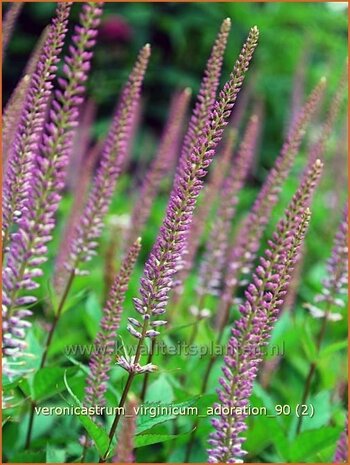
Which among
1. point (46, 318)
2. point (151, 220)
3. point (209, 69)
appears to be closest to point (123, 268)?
point (209, 69)

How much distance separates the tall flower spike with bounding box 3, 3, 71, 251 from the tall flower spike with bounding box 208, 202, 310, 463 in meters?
0.83

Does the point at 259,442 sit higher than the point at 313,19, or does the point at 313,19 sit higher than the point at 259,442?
the point at 313,19

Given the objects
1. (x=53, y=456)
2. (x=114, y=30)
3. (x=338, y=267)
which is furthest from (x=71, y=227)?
(x=114, y=30)

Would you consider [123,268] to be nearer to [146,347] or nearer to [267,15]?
[146,347]

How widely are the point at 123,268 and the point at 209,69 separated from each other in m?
0.81

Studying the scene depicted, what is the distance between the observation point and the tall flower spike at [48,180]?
7.33 ft

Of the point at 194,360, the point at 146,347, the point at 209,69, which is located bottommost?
the point at 194,360

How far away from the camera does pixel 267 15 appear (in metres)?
10.1

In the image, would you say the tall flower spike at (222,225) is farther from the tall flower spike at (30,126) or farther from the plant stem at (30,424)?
the tall flower spike at (30,126)

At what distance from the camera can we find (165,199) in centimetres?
748

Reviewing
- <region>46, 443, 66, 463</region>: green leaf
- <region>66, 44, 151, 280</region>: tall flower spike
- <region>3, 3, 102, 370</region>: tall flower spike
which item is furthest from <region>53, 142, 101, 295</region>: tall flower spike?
<region>3, 3, 102, 370</region>: tall flower spike

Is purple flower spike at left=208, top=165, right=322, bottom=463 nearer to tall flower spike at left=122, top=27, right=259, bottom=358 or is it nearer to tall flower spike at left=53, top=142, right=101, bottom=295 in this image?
tall flower spike at left=122, top=27, right=259, bottom=358

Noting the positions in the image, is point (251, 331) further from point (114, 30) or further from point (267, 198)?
point (114, 30)

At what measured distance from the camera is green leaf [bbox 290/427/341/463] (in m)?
3.08
